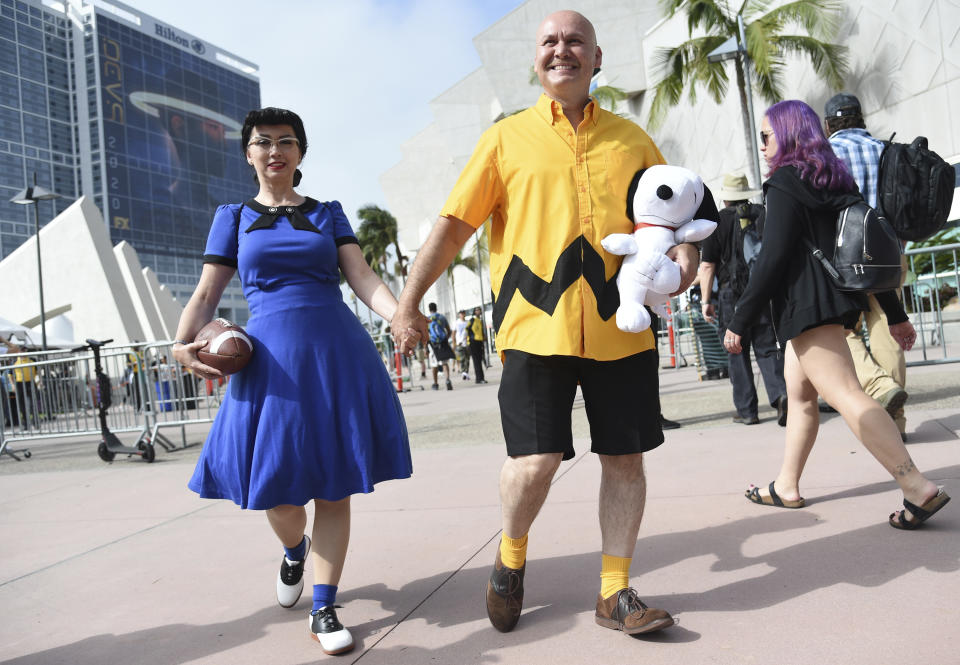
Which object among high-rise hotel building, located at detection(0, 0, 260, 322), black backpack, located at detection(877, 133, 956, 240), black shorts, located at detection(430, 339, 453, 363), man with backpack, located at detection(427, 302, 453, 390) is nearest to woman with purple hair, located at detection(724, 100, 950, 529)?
black backpack, located at detection(877, 133, 956, 240)

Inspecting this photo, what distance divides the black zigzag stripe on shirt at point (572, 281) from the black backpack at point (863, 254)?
1224 mm

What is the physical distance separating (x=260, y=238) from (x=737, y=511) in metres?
2.62

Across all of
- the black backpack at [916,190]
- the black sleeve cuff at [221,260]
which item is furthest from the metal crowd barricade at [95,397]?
the black backpack at [916,190]

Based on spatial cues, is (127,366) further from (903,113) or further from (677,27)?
(677,27)

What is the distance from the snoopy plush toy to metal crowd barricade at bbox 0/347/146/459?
7.81 metres

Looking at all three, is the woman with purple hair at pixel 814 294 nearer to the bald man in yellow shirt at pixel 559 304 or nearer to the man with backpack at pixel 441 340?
the bald man in yellow shirt at pixel 559 304

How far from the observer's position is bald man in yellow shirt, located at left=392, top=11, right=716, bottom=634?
2447 millimetres

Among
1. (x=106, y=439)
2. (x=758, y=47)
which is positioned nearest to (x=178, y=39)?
(x=758, y=47)

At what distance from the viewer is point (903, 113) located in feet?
77.5

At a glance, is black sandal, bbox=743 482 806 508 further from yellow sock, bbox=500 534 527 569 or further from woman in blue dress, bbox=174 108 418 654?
woman in blue dress, bbox=174 108 418 654

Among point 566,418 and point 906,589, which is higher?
point 566,418

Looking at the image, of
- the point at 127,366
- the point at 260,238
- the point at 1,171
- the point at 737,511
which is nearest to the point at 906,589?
the point at 737,511

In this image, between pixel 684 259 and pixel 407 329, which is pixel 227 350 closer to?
pixel 407 329

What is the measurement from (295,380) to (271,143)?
0.97 metres
